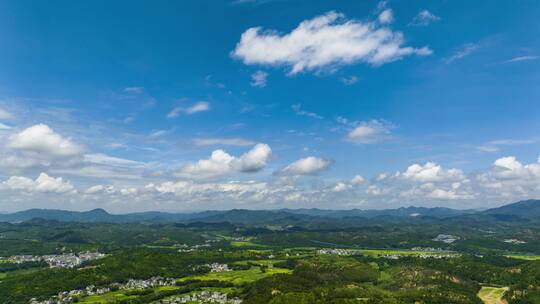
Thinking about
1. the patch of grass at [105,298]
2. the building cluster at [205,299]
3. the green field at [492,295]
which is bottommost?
the green field at [492,295]

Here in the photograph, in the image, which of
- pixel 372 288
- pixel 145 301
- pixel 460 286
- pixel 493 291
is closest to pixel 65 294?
pixel 145 301

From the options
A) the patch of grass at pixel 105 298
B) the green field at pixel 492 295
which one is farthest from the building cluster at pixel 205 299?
the green field at pixel 492 295

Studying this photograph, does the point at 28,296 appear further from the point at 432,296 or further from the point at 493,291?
the point at 493,291

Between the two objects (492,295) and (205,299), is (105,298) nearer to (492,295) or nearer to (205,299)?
(205,299)

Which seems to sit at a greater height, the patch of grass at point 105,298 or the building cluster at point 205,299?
the building cluster at point 205,299

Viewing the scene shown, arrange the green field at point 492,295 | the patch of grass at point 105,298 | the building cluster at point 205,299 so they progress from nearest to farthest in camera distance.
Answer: the building cluster at point 205,299
the green field at point 492,295
the patch of grass at point 105,298

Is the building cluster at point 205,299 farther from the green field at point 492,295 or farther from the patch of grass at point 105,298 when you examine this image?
the green field at point 492,295

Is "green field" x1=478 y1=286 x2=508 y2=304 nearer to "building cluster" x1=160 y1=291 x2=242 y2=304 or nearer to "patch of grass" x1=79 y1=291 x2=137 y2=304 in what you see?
"building cluster" x1=160 y1=291 x2=242 y2=304

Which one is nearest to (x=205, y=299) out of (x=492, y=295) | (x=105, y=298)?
(x=105, y=298)
